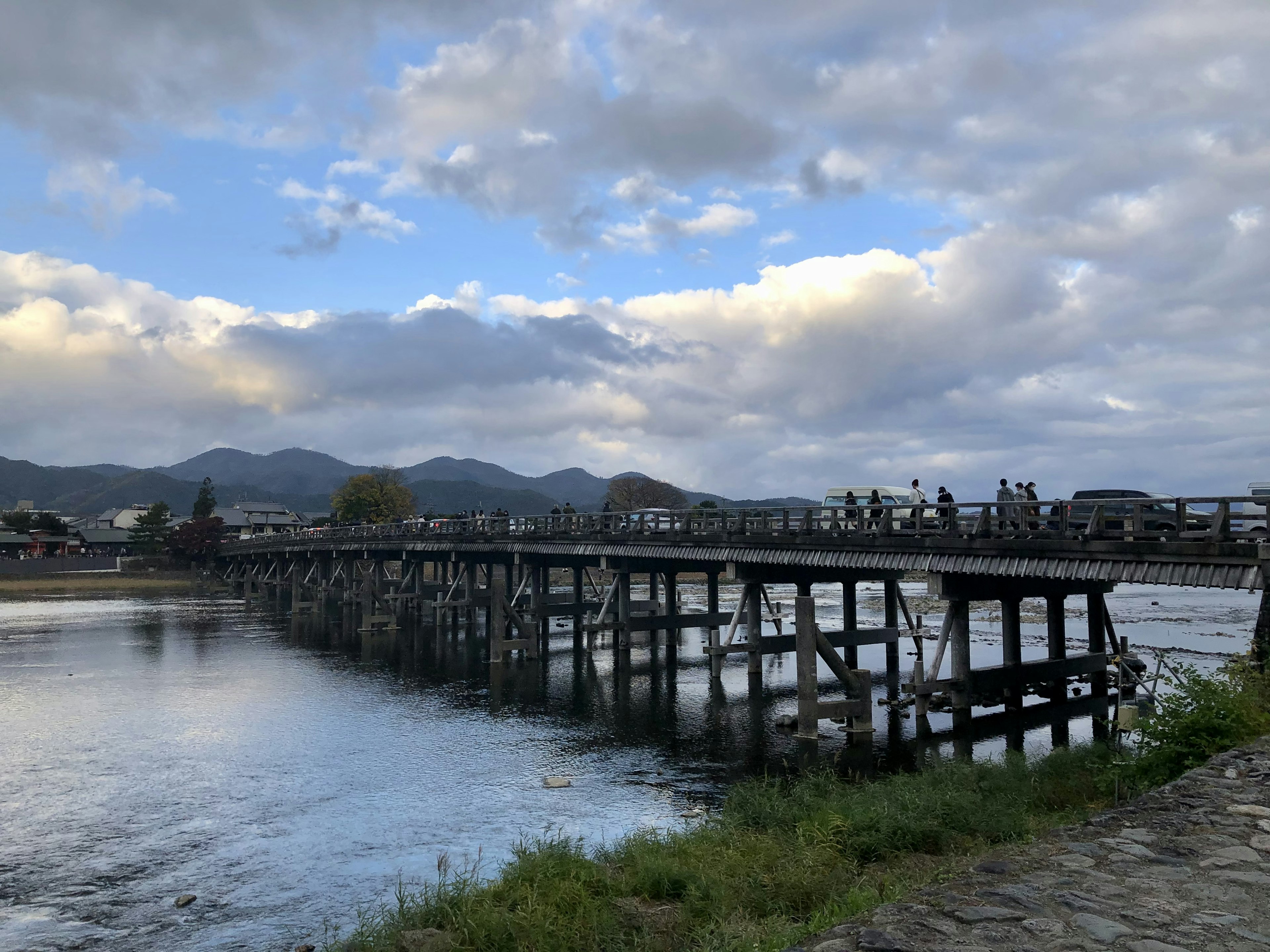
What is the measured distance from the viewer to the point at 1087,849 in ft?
28.2

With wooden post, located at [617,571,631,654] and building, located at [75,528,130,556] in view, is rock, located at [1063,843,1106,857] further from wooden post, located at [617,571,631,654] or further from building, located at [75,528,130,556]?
building, located at [75,528,130,556]

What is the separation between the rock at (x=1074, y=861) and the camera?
8.16 m

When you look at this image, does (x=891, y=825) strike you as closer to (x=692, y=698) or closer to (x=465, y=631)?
(x=692, y=698)

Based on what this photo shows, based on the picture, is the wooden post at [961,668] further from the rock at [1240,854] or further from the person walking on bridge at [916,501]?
the rock at [1240,854]

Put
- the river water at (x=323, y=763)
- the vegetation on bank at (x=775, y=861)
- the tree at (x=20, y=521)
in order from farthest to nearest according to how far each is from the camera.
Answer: the tree at (x=20, y=521)
the river water at (x=323, y=763)
the vegetation on bank at (x=775, y=861)

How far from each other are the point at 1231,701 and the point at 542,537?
36.7m

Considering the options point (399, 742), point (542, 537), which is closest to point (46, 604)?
point (542, 537)

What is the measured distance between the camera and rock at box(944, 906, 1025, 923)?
281 inches

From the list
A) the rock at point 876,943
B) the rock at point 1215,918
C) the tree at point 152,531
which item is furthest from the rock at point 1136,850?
the tree at point 152,531

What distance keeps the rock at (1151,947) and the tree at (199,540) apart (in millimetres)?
117603

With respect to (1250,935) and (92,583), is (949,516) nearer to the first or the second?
(1250,935)

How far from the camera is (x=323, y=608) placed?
74.6 m

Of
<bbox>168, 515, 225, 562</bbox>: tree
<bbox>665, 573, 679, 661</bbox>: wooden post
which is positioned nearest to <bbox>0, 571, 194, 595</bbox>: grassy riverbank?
<bbox>168, 515, 225, 562</bbox>: tree

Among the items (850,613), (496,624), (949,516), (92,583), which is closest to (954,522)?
(949,516)
